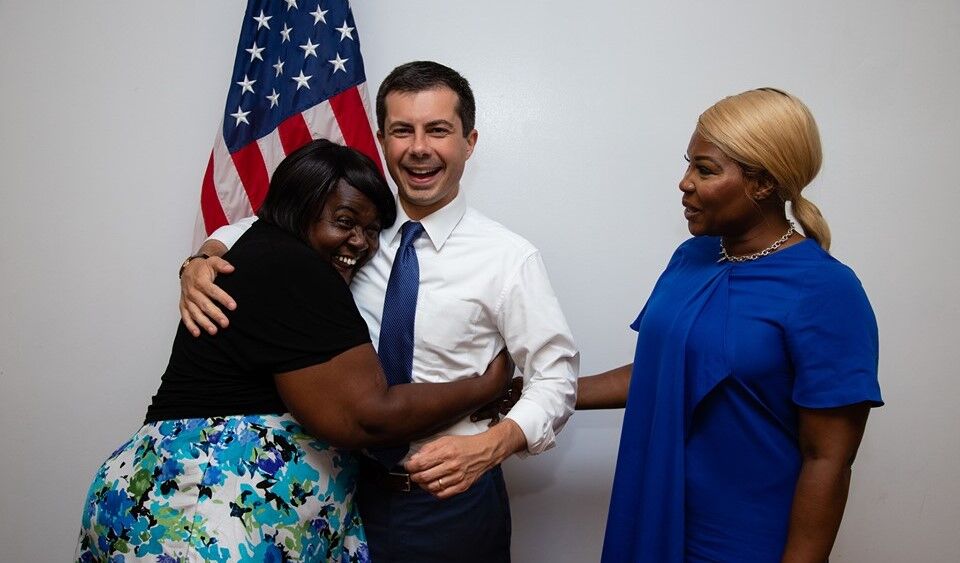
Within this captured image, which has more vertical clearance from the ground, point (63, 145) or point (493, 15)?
point (493, 15)

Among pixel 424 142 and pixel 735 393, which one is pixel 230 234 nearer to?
pixel 424 142

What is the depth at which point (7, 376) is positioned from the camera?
226 cm

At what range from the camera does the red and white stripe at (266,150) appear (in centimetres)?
209

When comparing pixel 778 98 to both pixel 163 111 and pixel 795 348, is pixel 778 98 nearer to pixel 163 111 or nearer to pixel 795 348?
pixel 795 348

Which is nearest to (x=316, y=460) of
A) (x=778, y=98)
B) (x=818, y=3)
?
(x=778, y=98)

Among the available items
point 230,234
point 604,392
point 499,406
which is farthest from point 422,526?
point 230,234

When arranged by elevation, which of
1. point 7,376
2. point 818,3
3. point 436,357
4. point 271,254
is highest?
point 818,3

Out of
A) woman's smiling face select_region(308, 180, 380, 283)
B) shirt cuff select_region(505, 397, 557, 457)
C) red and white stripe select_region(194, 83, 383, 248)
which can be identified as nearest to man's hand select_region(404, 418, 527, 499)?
shirt cuff select_region(505, 397, 557, 457)

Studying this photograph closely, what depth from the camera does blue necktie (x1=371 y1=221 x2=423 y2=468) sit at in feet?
4.76

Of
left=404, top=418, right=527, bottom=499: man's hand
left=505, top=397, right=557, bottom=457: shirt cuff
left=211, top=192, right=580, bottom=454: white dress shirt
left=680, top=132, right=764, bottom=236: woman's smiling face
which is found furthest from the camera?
left=211, top=192, right=580, bottom=454: white dress shirt

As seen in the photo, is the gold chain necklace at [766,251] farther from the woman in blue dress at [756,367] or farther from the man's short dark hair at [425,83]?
the man's short dark hair at [425,83]

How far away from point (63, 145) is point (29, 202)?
0.69ft

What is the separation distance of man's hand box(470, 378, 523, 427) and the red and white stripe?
85 cm

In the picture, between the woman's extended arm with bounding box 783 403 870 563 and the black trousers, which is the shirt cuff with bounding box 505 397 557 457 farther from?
the woman's extended arm with bounding box 783 403 870 563
